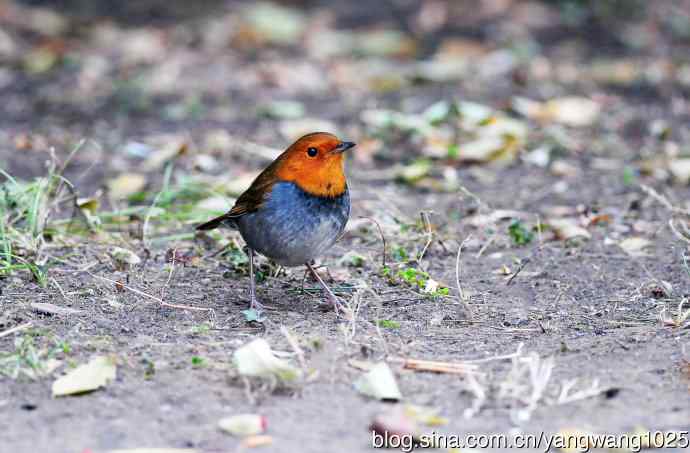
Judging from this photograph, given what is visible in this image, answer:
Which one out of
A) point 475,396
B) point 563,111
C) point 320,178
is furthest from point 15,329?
point 563,111

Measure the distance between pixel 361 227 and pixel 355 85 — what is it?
11.5 ft

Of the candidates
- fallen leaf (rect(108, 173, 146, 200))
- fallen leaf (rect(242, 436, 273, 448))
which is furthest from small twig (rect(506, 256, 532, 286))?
fallen leaf (rect(108, 173, 146, 200))

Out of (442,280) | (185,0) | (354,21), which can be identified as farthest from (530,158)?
(185,0)

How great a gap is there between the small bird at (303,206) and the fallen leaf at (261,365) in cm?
88

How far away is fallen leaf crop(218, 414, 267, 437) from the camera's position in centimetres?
319

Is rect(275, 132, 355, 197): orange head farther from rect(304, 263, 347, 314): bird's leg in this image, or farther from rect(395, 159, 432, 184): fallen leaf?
rect(395, 159, 432, 184): fallen leaf

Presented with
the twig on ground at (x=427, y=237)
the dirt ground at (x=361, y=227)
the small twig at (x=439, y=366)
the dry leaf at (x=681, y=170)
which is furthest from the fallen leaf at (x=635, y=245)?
the small twig at (x=439, y=366)

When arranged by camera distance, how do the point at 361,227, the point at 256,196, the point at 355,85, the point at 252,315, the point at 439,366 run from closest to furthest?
the point at 439,366
the point at 252,315
the point at 256,196
the point at 361,227
the point at 355,85

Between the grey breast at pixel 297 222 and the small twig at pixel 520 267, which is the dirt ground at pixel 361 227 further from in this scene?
the grey breast at pixel 297 222

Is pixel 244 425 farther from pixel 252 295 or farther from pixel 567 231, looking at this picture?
pixel 567 231

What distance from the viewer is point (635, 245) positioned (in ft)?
17.4

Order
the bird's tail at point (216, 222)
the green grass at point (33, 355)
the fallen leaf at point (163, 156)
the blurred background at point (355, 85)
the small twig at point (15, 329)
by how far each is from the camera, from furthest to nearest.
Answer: the blurred background at point (355, 85)
the fallen leaf at point (163, 156)
the bird's tail at point (216, 222)
the small twig at point (15, 329)
the green grass at point (33, 355)

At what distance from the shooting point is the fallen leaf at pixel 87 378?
3463mm

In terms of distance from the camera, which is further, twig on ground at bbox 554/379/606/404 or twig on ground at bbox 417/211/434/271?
twig on ground at bbox 417/211/434/271
